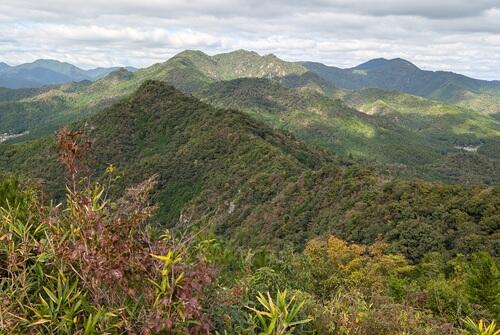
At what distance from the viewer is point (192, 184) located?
97312 millimetres

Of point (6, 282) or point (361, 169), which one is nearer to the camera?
point (6, 282)

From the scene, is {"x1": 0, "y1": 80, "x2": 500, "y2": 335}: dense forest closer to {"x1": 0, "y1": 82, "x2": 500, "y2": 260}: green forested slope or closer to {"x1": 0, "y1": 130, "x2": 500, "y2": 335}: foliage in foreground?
{"x1": 0, "y1": 130, "x2": 500, "y2": 335}: foliage in foreground

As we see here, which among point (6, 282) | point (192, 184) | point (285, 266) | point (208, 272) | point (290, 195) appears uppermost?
point (208, 272)

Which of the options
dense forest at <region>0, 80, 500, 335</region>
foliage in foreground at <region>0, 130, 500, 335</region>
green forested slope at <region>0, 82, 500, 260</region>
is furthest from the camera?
green forested slope at <region>0, 82, 500, 260</region>

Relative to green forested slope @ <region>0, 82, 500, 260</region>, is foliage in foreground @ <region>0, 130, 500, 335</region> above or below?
above

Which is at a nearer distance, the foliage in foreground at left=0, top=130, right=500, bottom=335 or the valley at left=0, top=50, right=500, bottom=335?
the foliage in foreground at left=0, top=130, right=500, bottom=335

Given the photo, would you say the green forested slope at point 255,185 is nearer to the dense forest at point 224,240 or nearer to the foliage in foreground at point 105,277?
the dense forest at point 224,240

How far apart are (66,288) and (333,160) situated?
120 meters

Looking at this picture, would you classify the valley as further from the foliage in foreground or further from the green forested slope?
the green forested slope

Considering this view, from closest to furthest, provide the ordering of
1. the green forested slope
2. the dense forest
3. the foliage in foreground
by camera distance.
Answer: the foliage in foreground → the dense forest → the green forested slope

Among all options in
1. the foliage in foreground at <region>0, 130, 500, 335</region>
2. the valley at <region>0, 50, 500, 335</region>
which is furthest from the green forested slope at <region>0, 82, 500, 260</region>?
the foliage in foreground at <region>0, 130, 500, 335</region>

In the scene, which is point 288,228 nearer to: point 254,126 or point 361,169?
point 361,169

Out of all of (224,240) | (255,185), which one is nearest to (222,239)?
(224,240)

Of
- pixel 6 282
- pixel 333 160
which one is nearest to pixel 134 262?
pixel 6 282
